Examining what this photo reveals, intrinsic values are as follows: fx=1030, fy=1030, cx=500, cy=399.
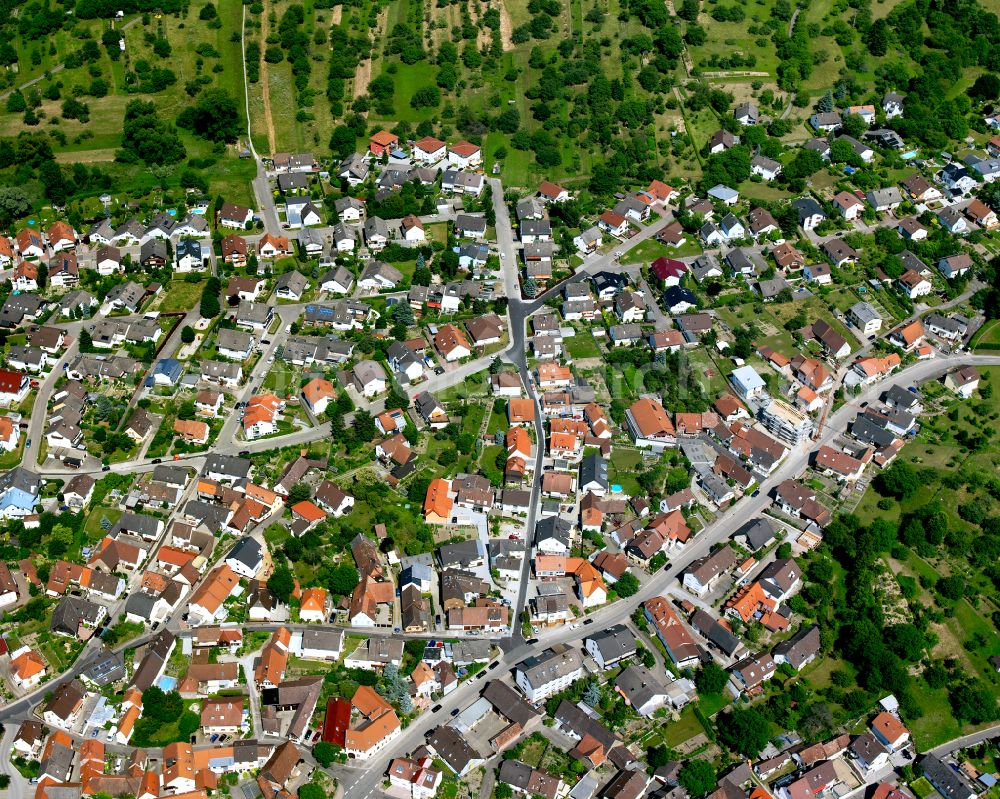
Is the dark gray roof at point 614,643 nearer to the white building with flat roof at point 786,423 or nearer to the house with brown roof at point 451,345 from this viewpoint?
the white building with flat roof at point 786,423

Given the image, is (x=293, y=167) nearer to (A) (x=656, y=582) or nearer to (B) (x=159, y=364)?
(B) (x=159, y=364)

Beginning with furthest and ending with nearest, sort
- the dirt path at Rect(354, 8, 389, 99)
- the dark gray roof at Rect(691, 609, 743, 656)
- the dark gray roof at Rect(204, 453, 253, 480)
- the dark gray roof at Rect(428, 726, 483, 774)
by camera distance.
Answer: the dirt path at Rect(354, 8, 389, 99) → the dark gray roof at Rect(204, 453, 253, 480) → the dark gray roof at Rect(691, 609, 743, 656) → the dark gray roof at Rect(428, 726, 483, 774)

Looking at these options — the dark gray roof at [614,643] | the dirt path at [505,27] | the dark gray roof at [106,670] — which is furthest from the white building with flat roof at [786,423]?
the dirt path at [505,27]

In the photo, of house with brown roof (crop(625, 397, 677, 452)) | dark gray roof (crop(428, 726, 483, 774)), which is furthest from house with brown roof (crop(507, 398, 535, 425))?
dark gray roof (crop(428, 726, 483, 774))

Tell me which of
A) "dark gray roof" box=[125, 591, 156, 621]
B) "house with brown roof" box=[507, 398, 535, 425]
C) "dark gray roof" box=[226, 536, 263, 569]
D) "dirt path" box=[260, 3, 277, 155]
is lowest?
"dark gray roof" box=[125, 591, 156, 621]

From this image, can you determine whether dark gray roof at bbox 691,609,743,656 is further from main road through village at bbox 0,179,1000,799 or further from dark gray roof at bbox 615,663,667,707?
dark gray roof at bbox 615,663,667,707

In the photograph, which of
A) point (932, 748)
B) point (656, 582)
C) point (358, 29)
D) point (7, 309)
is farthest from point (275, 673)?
point (358, 29)
